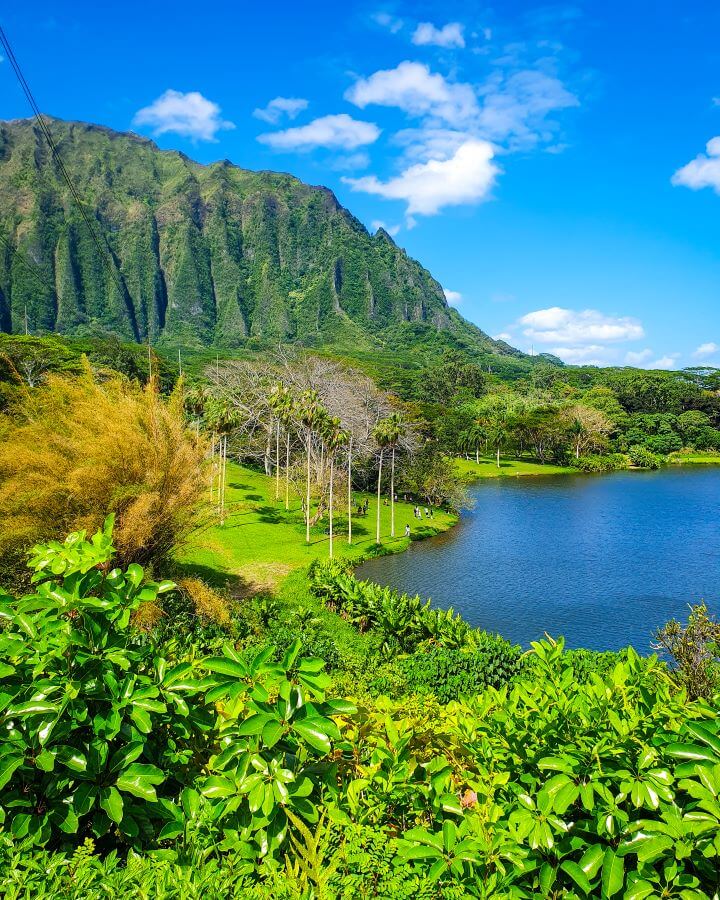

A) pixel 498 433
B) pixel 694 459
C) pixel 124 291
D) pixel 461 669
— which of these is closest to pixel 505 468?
pixel 498 433

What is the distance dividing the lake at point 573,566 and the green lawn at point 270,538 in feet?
5.39

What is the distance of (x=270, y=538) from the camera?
2523 cm

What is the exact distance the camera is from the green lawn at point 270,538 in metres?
19.3

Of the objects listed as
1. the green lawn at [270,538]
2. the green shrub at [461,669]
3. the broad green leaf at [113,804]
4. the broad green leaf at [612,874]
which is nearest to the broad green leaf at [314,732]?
the broad green leaf at [113,804]

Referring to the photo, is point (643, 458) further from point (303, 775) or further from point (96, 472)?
point (303, 775)

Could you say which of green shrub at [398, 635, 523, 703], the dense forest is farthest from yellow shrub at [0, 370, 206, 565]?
the dense forest

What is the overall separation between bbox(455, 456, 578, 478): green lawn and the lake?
12536 mm

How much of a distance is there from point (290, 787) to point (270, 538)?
2333 centimetres

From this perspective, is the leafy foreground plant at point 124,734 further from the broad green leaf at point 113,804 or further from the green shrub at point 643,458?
the green shrub at point 643,458

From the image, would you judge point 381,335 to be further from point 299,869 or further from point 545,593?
point 299,869

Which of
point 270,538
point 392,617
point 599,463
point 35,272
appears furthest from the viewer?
point 35,272

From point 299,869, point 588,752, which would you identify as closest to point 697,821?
point 588,752

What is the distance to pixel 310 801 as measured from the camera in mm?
2500

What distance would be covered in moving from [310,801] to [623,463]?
64770 mm
